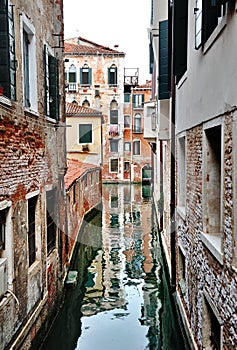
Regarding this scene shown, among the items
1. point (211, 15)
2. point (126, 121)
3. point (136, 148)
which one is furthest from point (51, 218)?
point (126, 121)

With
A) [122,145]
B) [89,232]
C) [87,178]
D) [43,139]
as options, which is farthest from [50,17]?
[122,145]

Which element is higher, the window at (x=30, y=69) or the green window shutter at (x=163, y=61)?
the green window shutter at (x=163, y=61)

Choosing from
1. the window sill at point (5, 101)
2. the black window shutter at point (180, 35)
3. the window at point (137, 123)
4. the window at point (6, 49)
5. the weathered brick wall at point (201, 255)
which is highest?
the window at point (137, 123)

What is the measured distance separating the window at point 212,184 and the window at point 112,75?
93.8ft

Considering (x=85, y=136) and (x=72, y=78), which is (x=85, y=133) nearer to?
(x=85, y=136)

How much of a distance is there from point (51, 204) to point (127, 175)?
26.7 m

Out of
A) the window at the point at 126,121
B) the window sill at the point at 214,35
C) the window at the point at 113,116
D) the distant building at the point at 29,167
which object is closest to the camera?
the window sill at the point at 214,35

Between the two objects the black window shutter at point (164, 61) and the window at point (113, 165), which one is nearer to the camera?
the black window shutter at point (164, 61)

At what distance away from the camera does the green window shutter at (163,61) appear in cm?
905

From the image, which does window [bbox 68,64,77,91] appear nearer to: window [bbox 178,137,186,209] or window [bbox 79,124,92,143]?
window [bbox 79,124,92,143]

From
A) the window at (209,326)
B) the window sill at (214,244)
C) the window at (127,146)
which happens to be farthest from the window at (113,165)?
the window at (209,326)

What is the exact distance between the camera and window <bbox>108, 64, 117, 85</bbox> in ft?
105

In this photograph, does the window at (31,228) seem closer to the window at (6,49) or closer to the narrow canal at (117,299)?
the narrow canal at (117,299)

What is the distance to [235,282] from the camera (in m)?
3.34
